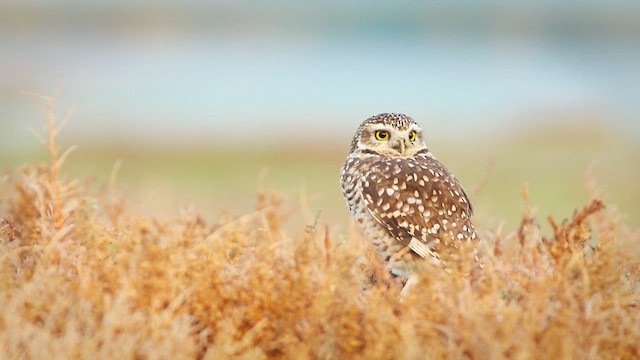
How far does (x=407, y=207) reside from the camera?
24.5 ft

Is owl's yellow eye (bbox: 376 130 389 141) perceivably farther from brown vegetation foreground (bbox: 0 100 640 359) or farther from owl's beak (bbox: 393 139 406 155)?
brown vegetation foreground (bbox: 0 100 640 359)

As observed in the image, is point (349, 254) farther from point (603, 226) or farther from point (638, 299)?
point (603, 226)

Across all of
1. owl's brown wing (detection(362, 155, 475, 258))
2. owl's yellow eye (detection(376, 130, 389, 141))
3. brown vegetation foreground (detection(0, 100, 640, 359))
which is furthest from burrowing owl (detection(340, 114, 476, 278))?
brown vegetation foreground (detection(0, 100, 640, 359))

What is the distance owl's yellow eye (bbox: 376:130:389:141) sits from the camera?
8.31 metres

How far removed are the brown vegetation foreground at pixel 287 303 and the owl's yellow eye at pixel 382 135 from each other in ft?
6.14

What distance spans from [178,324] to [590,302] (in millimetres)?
2034

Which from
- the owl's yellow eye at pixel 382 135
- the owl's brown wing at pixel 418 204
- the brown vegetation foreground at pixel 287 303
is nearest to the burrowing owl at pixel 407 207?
the owl's brown wing at pixel 418 204

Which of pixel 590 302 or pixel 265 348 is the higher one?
pixel 590 302

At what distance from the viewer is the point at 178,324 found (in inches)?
211

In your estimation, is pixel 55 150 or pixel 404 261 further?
pixel 404 261

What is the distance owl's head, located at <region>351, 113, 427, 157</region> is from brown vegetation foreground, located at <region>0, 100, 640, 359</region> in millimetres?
1816

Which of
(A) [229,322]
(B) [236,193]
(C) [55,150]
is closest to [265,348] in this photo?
(A) [229,322]

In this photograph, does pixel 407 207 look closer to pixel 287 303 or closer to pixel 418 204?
pixel 418 204

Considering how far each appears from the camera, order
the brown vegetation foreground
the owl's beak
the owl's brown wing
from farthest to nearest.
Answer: the owl's beak → the owl's brown wing → the brown vegetation foreground
